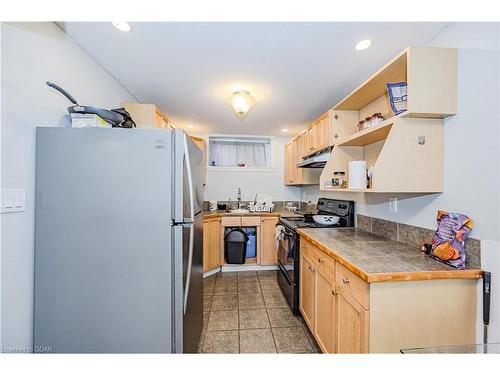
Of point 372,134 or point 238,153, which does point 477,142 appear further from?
point 238,153

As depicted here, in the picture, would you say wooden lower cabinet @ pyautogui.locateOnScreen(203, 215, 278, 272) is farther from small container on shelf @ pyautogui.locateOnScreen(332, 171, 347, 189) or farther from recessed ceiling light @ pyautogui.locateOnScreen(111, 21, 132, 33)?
recessed ceiling light @ pyautogui.locateOnScreen(111, 21, 132, 33)

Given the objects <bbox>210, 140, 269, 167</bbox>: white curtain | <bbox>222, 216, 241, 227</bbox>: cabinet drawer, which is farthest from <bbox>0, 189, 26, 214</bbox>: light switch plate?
<bbox>210, 140, 269, 167</bbox>: white curtain

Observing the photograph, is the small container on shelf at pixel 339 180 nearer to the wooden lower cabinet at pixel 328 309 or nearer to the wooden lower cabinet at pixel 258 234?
the wooden lower cabinet at pixel 328 309

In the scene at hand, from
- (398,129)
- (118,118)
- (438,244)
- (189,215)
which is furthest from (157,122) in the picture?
(438,244)

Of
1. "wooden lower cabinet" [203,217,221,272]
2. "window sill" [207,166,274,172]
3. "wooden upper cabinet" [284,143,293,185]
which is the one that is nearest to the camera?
"wooden lower cabinet" [203,217,221,272]

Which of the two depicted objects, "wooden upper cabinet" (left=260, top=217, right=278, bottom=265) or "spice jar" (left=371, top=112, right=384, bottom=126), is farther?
"wooden upper cabinet" (left=260, top=217, right=278, bottom=265)

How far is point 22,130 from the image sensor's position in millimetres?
1115

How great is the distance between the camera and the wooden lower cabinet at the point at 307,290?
5.83 feet

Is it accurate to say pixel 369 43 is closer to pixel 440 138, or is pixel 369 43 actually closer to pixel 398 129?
pixel 398 129

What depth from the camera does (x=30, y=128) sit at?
116cm

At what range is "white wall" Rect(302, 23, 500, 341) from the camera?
3.45 feet

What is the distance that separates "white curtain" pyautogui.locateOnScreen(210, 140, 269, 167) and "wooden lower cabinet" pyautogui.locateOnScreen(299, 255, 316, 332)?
2520mm

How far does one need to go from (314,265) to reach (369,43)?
1.78m

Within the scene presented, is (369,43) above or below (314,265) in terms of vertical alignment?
above
